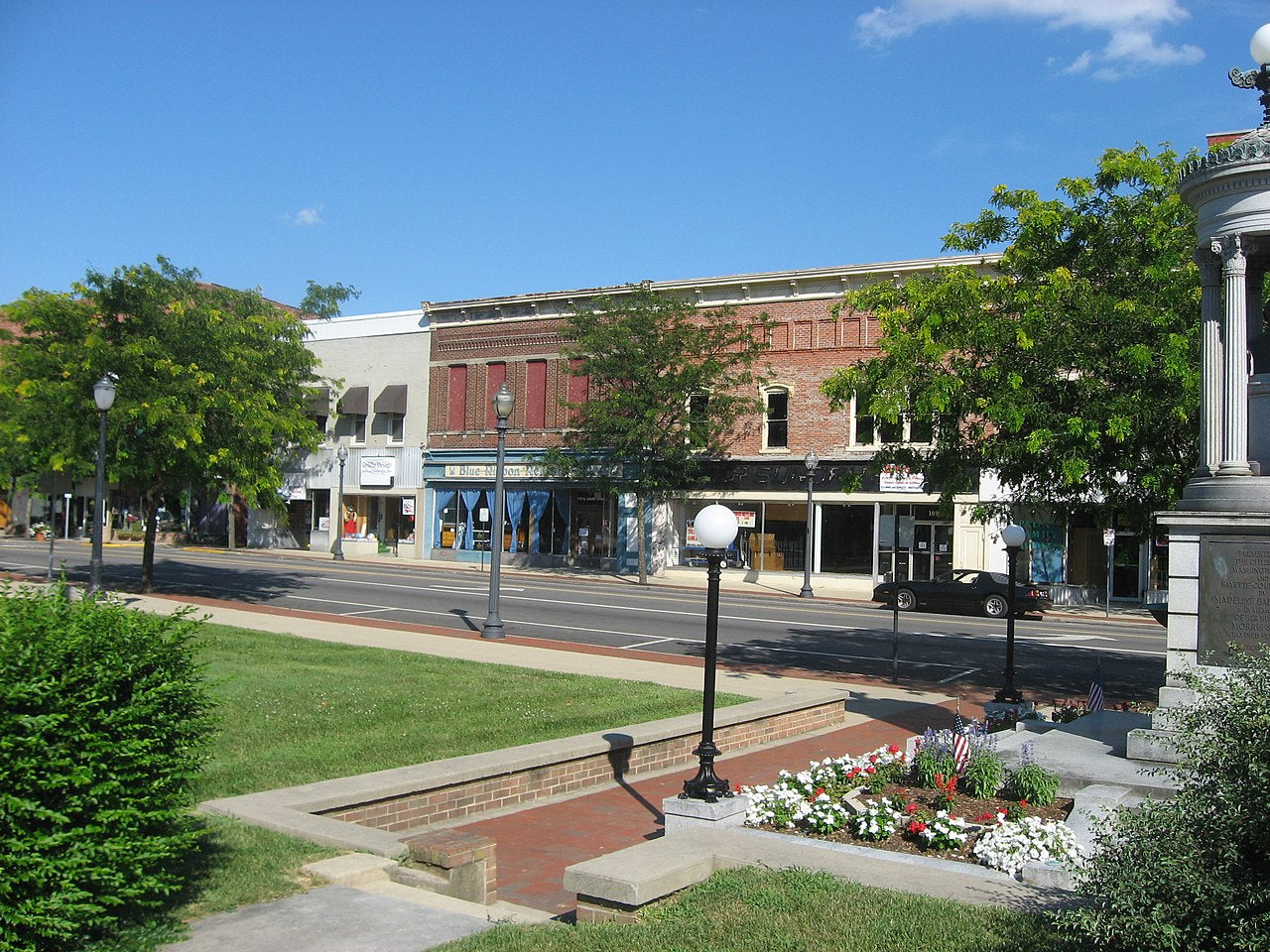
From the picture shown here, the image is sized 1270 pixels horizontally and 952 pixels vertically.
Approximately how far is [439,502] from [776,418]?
55.6ft

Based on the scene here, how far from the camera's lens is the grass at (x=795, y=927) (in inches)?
214

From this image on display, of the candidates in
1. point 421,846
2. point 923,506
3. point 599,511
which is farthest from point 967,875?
point 599,511

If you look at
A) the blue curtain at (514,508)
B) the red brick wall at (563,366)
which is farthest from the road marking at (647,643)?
the blue curtain at (514,508)

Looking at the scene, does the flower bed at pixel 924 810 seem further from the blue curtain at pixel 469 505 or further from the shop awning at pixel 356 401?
the shop awning at pixel 356 401

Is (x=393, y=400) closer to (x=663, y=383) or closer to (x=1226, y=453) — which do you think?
(x=663, y=383)

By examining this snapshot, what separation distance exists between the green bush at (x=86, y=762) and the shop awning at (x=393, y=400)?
154 ft

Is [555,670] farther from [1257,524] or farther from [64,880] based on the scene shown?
[64,880]

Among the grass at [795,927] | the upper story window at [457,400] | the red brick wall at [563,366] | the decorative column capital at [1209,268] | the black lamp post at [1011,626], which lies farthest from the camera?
the upper story window at [457,400]

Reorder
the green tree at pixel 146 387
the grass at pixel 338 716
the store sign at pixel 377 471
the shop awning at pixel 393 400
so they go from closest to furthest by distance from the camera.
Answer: the grass at pixel 338 716
the green tree at pixel 146 387
the shop awning at pixel 393 400
the store sign at pixel 377 471

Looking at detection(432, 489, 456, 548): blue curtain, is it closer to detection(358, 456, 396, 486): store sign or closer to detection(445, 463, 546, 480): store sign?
detection(445, 463, 546, 480): store sign

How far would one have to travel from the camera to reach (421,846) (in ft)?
23.1

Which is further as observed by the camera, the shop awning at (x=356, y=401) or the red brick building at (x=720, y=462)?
the shop awning at (x=356, y=401)

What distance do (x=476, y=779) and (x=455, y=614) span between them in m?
16.8

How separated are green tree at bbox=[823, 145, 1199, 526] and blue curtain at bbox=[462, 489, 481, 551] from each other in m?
33.6
